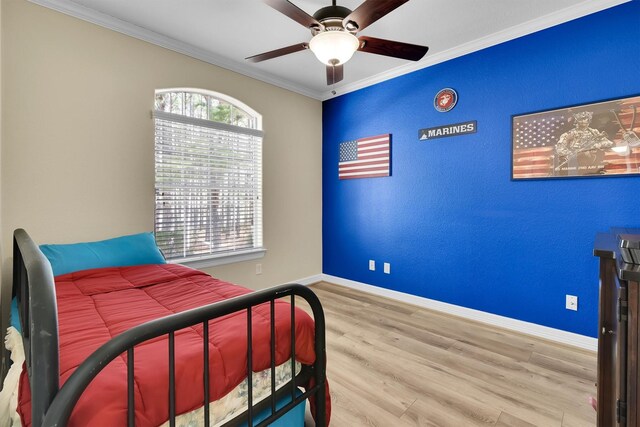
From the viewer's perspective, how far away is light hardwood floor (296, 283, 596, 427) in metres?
1.58

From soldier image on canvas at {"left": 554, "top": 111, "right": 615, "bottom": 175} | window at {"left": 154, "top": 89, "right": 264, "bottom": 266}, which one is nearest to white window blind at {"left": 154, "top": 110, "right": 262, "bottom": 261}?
window at {"left": 154, "top": 89, "right": 264, "bottom": 266}

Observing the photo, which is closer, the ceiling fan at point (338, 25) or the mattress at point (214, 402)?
the mattress at point (214, 402)

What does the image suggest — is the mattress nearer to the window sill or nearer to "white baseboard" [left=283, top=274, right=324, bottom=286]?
the window sill

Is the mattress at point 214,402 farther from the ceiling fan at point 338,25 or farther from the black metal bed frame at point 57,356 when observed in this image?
the ceiling fan at point 338,25

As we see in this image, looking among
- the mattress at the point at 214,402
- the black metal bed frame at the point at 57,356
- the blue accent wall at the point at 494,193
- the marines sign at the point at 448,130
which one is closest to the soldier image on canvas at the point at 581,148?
the blue accent wall at the point at 494,193

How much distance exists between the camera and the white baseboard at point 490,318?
2.31 meters

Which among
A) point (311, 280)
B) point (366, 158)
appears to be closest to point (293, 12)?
point (366, 158)

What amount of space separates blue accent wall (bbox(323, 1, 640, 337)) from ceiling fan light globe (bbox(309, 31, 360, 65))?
5.48 feet

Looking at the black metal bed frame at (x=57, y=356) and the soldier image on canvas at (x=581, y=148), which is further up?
the soldier image on canvas at (x=581, y=148)

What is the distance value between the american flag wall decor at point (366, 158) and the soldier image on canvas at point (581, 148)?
160cm

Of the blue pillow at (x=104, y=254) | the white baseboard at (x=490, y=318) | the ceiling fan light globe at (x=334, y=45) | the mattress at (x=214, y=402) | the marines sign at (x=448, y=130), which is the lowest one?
the white baseboard at (x=490, y=318)

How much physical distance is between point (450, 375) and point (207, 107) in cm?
321

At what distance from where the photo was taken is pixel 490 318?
9.02ft

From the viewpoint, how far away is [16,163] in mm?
2043
